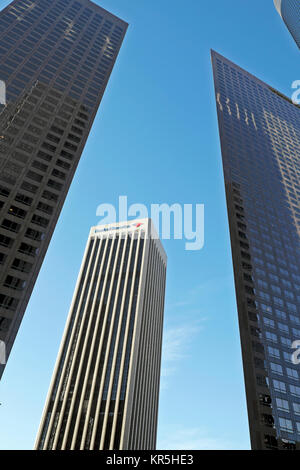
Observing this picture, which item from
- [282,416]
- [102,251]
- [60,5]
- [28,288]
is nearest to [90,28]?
[60,5]

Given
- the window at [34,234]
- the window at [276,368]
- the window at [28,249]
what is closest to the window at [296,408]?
the window at [276,368]

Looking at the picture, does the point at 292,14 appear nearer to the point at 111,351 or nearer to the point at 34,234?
the point at 34,234

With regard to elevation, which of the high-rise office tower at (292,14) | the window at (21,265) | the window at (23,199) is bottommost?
the window at (21,265)

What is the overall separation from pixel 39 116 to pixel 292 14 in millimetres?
121222

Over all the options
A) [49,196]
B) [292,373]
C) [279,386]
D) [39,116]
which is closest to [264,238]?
[292,373]

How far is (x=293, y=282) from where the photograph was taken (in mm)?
100000

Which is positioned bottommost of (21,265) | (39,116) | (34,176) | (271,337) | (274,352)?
(21,265)

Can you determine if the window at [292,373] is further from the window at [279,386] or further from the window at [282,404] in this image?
the window at [282,404]

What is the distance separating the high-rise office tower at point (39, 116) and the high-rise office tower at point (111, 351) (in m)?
Answer: 64.5

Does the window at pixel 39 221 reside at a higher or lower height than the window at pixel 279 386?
higher

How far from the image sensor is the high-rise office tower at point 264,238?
75062 millimetres

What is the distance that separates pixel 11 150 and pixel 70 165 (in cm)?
1114

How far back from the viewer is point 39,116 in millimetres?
79688
